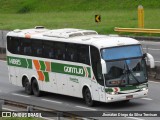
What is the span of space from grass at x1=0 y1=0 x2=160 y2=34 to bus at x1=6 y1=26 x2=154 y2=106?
24.1m

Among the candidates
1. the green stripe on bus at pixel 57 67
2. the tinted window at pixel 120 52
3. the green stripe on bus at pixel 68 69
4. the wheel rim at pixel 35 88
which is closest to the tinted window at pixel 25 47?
the green stripe on bus at pixel 57 67

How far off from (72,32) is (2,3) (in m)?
65.8

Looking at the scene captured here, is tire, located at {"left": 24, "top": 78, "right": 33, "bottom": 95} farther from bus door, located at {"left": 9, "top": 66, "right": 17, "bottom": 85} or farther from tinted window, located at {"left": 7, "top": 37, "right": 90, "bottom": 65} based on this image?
tinted window, located at {"left": 7, "top": 37, "right": 90, "bottom": 65}

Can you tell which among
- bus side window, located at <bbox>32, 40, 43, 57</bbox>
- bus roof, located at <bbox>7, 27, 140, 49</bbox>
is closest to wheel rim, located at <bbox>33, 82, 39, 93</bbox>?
bus side window, located at <bbox>32, 40, 43, 57</bbox>

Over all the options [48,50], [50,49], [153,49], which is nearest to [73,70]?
[50,49]

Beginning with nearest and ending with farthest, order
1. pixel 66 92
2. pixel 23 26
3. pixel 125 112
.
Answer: pixel 125 112 → pixel 66 92 → pixel 23 26

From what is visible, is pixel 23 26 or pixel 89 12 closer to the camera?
pixel 23 26

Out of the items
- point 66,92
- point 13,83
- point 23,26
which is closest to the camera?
point 66,92

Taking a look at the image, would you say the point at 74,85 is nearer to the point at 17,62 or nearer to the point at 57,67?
the point at 57,67

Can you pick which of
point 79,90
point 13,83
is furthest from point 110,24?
point 79,90

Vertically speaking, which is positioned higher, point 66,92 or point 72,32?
point 72,32

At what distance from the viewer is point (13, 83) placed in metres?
28.9

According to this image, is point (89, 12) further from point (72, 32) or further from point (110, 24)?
point (72, 32)

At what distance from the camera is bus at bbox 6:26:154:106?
879 inches
